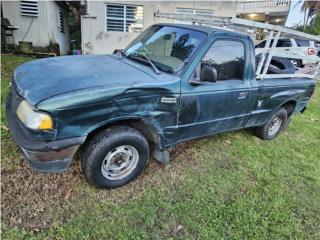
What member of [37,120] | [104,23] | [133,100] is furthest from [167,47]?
[104,23]

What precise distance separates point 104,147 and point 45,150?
22.7 inches

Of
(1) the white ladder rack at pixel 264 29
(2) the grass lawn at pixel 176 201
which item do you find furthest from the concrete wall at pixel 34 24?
(1) the white ladder rack at pixel 264 29

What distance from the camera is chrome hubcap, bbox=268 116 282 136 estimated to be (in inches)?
194

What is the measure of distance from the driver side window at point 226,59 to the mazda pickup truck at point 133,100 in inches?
0.5

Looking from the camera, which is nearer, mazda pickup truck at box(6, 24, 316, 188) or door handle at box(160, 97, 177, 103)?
mazda pickup truck at box(6, 24, 316, 188)

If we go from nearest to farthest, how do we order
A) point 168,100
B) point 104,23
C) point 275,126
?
point 168,100, point 275,126, point 104,23

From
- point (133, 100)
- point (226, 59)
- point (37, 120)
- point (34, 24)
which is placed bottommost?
point (37, 120)

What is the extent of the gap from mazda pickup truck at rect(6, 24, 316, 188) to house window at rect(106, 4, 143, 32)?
9.35 m

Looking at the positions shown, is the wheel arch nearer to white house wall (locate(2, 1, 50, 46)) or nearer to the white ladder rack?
the white ladder rack

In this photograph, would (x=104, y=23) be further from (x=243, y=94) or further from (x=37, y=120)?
(x=37, y=120)

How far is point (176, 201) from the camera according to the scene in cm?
304

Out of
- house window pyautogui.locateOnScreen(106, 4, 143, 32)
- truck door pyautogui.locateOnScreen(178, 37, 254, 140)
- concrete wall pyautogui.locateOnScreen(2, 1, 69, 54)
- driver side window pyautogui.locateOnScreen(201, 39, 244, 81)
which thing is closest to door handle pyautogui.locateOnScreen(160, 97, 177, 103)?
truck door pyautogui.locateOnScreen(178, 37, 254, 140)

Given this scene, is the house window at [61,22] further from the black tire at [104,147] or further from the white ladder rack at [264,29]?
the black tire at [104,147]

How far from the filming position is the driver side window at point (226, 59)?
10.9ft
